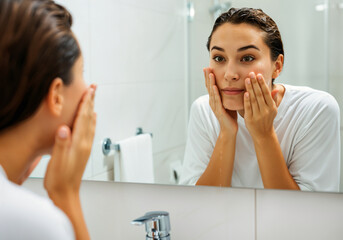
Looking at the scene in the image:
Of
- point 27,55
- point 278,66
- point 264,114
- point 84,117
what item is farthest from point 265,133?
point 27,55

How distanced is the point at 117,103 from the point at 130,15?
21cm

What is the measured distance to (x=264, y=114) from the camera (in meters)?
0.90

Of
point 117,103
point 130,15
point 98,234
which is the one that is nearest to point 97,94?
point 117,103

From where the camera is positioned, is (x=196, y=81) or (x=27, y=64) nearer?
(x=27, y=64)

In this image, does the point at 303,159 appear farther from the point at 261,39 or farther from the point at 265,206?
the point at 261,39

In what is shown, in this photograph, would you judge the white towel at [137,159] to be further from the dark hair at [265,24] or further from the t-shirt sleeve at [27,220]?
the t-shirt sleeve at [27,220]

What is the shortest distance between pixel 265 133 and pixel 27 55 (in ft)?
1.73

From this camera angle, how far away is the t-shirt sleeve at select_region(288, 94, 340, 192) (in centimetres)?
88

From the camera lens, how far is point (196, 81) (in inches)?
37.8

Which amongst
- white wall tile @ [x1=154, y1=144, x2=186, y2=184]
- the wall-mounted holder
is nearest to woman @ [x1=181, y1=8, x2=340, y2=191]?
white wall tile @ [x1=154, y1=144, x2=186, y2=184]

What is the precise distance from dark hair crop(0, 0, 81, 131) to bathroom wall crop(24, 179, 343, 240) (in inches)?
20.4

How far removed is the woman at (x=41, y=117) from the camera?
533 millimetres

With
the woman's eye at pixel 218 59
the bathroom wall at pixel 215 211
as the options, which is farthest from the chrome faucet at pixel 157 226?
the woman's eye at pixel 218 59

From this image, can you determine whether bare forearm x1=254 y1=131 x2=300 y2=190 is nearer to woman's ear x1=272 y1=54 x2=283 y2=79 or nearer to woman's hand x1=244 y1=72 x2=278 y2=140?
woman's hand x1=244 y1=72 x2=278 y2=140
